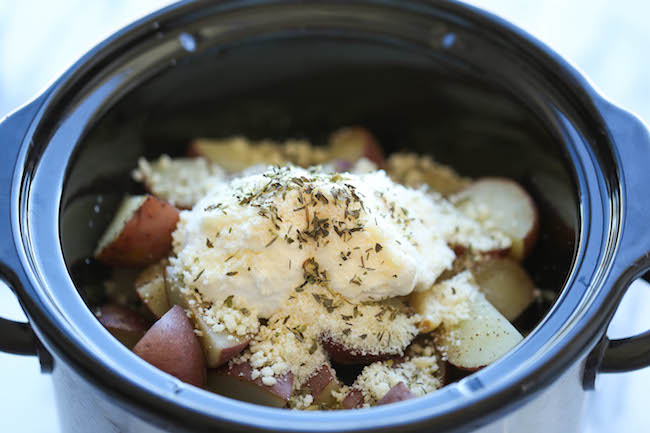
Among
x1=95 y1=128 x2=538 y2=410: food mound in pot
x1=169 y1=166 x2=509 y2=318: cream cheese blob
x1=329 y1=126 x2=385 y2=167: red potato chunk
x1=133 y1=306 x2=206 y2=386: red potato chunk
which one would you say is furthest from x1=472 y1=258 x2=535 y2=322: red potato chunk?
x1=133 y1=306 x2=206 y2=386: red potato chunk

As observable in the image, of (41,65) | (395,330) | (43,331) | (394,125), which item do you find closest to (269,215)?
(395,330)

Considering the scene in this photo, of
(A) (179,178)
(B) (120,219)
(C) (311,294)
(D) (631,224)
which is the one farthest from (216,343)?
(D) (631,224)

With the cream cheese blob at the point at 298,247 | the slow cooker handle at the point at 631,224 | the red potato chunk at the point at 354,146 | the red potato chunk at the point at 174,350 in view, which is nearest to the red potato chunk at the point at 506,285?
the cream cheese blob at the point at 298,247

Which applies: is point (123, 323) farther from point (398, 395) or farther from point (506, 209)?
point (506, 209)

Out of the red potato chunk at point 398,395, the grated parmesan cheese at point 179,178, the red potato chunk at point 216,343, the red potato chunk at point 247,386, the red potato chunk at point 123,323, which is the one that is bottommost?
the red potato chunk at point 123,323

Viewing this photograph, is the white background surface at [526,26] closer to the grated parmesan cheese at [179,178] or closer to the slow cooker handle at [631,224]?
the grated parmesan cheese at [179,178]
